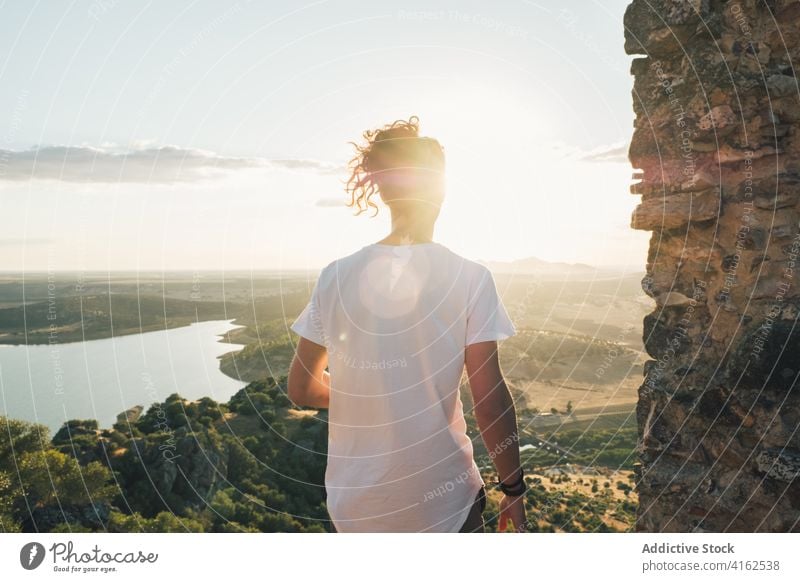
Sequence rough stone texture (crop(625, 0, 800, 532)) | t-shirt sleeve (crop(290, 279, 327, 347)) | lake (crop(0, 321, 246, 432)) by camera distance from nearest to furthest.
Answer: t-shirt sleeve (crop(290, 279, 327, 347)), rough stone texture (crop(625, 0, 800, 532)), lake (crop(0, 321, 246, 432))

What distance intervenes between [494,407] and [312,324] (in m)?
Result: 0.86

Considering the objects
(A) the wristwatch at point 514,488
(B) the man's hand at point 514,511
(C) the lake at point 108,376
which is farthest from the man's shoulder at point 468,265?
(C) the lake at point 108,376

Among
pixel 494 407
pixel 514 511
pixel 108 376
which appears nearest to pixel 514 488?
pixel 514 511

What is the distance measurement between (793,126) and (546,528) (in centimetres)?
1864

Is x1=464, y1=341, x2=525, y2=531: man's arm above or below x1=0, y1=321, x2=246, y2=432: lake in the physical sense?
above

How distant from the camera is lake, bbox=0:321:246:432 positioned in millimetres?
22172

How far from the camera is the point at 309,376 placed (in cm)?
275

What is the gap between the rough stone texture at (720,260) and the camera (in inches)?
135

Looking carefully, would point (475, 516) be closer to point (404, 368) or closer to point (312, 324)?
point (404, 368)

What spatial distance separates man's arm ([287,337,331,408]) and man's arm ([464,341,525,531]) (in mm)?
691

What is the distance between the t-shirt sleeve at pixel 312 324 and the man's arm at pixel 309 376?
43mm

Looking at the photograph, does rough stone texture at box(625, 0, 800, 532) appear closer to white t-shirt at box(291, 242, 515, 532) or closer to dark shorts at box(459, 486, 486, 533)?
dark shorts at box(459, 486, 486, 533)

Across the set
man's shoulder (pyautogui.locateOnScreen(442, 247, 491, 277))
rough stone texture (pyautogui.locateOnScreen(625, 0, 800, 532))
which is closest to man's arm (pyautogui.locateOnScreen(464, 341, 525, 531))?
man's shoulder (pyautogui.locateOnScreen(442, 247, 491, 277))
